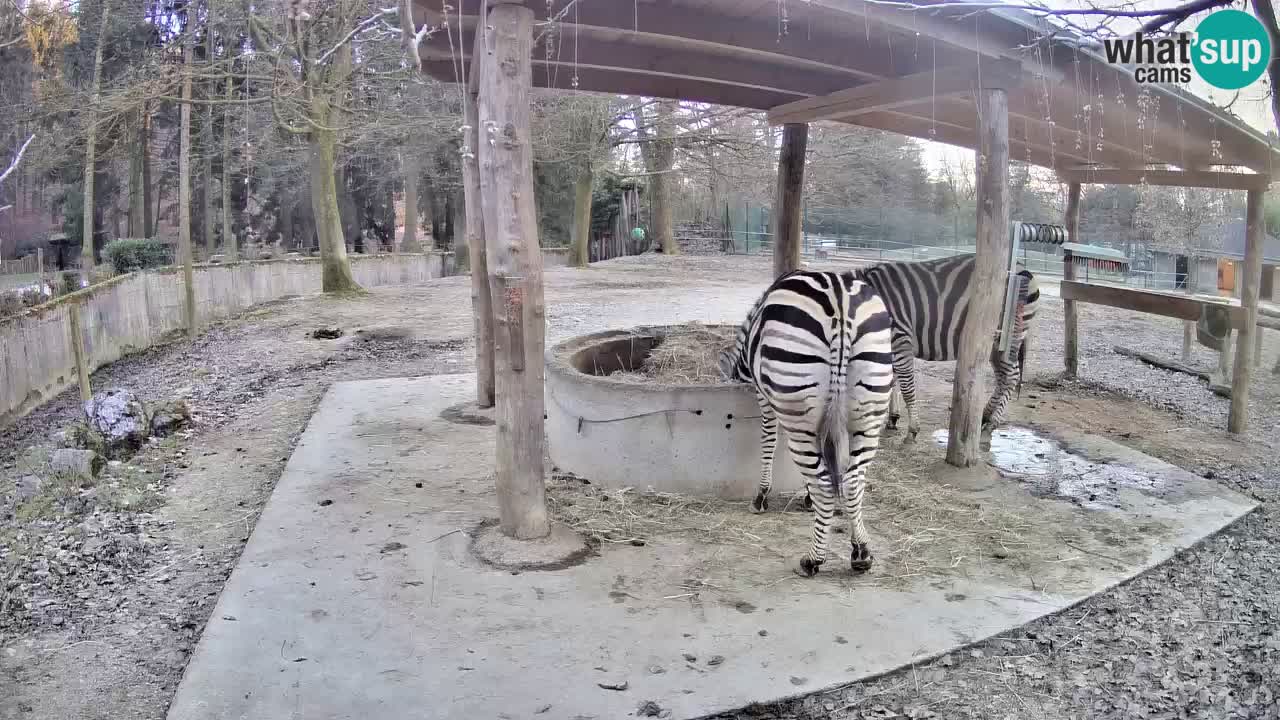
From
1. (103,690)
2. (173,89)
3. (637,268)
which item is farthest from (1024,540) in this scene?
(637,268)

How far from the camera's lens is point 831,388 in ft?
14.7

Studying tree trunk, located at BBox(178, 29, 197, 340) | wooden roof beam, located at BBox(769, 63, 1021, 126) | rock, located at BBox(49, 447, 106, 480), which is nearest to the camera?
wooden roof beam, located at BBox(769, 63, 1021, 126)

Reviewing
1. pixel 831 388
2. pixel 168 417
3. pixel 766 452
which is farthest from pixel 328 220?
pixel 831 388

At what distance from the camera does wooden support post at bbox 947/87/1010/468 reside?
5941 mm

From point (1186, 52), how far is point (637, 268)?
18599 millimetres

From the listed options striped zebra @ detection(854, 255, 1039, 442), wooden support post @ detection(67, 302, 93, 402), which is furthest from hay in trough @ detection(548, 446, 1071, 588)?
wooden support post @ detection(67, 302, 93, 402)

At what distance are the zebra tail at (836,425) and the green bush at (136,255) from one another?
18.6 metres

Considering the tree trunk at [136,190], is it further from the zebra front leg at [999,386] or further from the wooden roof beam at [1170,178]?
the zebra front leg at [999,386]

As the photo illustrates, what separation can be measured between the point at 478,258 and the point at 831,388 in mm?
3825

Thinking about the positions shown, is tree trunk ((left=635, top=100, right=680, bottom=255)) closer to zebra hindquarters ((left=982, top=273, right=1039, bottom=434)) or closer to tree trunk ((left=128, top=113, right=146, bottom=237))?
zebra hindquarters ((left=982, top=273, right=1039, bottom=434))

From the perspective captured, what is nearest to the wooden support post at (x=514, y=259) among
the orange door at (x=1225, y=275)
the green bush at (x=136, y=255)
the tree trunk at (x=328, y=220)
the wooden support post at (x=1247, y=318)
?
the wooden support post at (x=1247, y=318)

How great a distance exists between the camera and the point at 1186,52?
4.71 meters

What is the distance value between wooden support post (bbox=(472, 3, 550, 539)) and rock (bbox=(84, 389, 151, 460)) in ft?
14.0

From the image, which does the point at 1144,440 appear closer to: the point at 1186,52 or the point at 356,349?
the point at 1186,52
